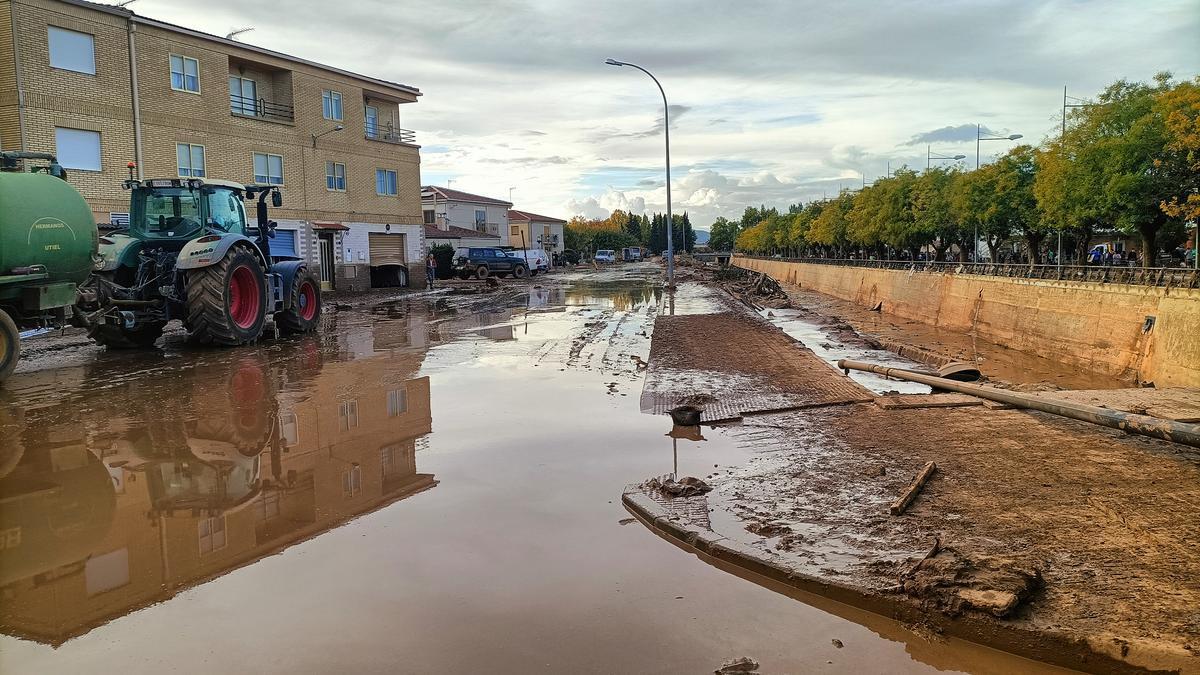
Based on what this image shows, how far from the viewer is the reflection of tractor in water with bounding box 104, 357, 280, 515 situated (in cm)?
637

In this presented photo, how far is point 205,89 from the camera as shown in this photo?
1173 inches

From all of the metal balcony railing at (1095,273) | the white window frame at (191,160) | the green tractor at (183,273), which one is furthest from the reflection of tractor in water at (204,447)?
the white window frame at (191,160)

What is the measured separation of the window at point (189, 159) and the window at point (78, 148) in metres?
3.27

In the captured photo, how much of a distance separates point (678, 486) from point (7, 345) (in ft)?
33.0

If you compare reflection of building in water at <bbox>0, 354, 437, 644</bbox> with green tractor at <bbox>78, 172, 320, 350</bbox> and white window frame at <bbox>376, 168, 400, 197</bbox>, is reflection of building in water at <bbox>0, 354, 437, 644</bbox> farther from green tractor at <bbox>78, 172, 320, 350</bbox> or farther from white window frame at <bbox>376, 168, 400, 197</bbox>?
white window frame at <bbox>376, 168, 400, 197</bbox>

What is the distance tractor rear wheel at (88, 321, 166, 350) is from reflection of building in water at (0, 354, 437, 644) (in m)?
5.20

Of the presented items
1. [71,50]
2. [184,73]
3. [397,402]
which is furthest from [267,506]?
[184,73]

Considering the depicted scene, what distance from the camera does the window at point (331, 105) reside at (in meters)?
35.7

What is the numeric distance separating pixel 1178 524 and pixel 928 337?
19875 mm

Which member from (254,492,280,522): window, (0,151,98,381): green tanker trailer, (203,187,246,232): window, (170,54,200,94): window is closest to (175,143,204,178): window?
(170,54,200,94): window

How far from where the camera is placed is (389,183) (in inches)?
1580

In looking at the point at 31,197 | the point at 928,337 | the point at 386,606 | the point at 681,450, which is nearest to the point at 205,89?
the point at 31,197

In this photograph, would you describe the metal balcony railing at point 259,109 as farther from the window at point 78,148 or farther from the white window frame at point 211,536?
the white window frame at point 211,536

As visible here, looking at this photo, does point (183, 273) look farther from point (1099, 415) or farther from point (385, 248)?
point (385, 248)
